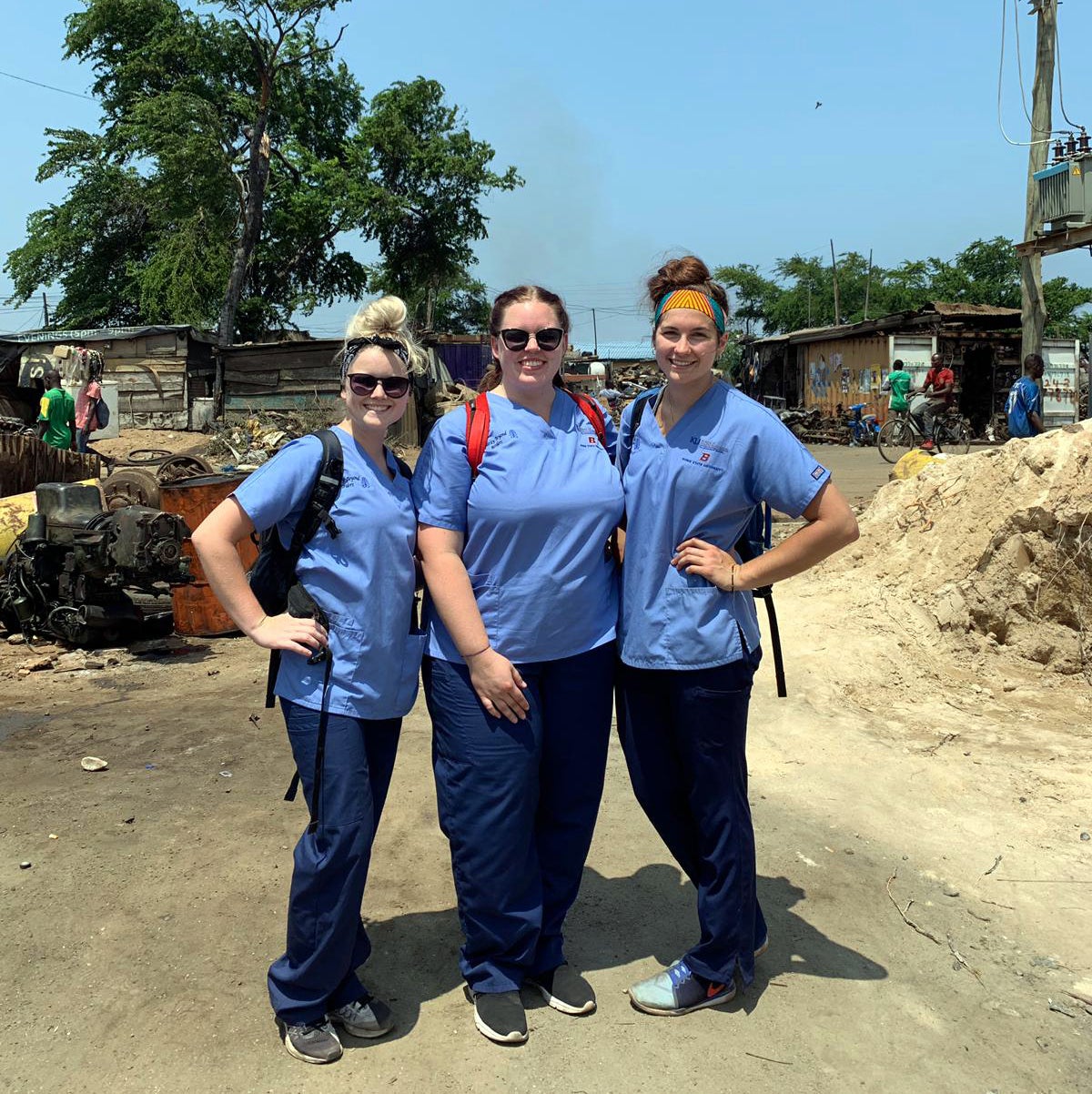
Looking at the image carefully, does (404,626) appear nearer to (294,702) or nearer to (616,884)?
(294,702)

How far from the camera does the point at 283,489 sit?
250cm

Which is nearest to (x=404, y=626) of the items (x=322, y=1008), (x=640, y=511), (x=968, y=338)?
(x=640, y=511)

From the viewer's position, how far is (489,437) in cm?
262

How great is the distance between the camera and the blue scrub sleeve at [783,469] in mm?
2621

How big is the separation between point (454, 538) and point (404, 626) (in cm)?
25

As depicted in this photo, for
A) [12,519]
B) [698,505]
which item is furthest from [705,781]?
[12,519]

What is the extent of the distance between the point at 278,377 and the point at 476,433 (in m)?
22.3

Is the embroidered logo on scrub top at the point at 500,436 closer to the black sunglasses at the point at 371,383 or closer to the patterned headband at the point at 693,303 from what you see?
the black sunglasses at the point at 371,383

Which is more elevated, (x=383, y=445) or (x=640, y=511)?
(x=383, y=445)

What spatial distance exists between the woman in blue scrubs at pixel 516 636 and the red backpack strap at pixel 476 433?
1 cm

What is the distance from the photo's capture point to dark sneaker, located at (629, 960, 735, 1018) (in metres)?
2.80

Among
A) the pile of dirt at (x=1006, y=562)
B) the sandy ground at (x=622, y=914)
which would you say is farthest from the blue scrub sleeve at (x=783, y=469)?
the pile of dirt at (x=1006, y=562)

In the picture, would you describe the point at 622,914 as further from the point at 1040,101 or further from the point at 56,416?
the point at 1040,101

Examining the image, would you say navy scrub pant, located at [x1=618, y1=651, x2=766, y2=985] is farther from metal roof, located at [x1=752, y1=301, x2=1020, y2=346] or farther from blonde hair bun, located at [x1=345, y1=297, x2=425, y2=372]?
metal roof, located at [x1=752, y1=301, x2=1020, y2=346]
